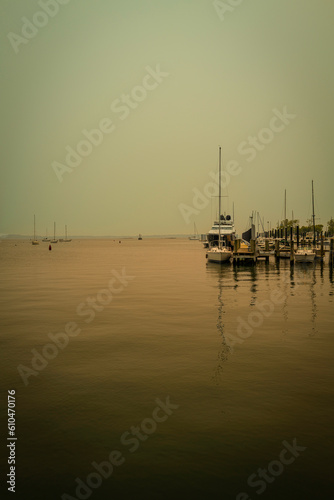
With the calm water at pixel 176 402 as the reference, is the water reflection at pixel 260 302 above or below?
below

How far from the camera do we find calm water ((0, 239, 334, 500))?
6.38m

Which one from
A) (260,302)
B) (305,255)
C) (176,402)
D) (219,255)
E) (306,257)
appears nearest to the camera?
(176,402)

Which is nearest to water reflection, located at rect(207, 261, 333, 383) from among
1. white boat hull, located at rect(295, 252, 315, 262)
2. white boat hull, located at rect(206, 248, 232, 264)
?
white boat hull, located at rect(206, 248, 232, 264)

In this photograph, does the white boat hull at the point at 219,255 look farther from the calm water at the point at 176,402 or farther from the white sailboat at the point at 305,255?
the calm water at the point at 176,402

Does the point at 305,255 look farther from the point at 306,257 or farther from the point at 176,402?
the point at 176,402

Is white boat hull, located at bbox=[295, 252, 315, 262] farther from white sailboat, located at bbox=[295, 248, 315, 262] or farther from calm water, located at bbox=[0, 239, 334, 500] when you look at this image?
calm water, located at bbox=[0, 239, 334, 500]

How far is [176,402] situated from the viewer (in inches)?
364

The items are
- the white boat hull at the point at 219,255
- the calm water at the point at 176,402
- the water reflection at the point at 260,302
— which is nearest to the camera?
the calm water at the point at 176,402

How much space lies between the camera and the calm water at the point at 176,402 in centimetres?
638

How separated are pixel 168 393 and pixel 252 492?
154 inches

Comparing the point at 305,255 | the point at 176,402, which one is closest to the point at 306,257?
the point at 305,255

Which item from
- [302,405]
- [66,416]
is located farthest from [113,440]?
[302,405]

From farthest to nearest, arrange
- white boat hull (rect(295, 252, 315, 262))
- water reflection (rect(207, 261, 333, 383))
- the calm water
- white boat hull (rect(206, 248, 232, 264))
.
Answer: white boat hull (rect(295, 252, 315, 262)) < white boat hull (rect(206, 248, 232, 264)) < water reflection (rect(207, 261, 333, 383)) < the calm water

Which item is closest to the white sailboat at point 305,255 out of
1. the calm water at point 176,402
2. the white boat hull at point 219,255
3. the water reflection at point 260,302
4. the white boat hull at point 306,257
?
the white boat hull at point 306,257
